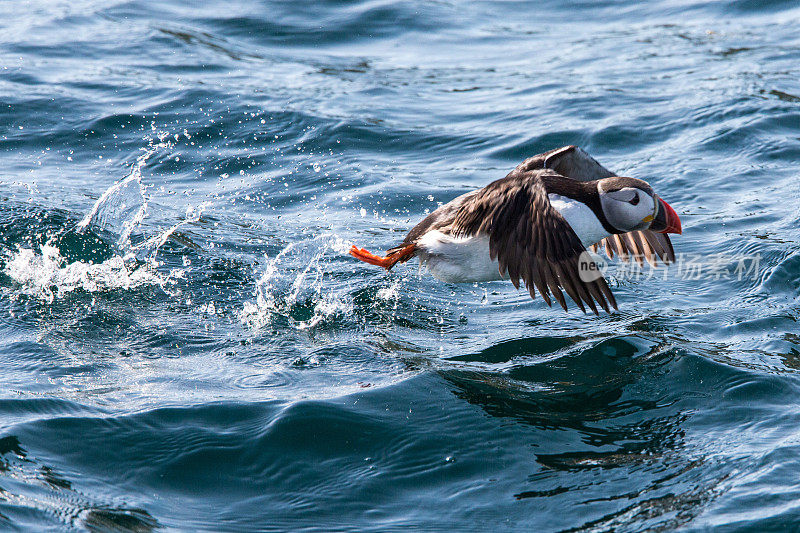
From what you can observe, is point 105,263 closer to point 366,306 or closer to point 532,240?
point 366,306

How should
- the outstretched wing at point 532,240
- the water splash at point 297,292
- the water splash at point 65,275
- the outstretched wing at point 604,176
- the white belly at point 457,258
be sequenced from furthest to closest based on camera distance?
1. the outstretched wing at point 604,176
2. the water splash at point 65,275
3. the water splash at point 297,292
4. the white belly at point 457,258
5. the outstretched wing at point 532,240

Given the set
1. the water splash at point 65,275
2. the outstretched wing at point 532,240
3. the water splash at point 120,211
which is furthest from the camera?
the water splash at point 120,211

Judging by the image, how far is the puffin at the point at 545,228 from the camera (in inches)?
189

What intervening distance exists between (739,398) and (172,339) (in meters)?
3.41

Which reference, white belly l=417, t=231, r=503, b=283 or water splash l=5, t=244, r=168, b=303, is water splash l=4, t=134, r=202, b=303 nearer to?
water splash l=5, t=244, r=168, b=303

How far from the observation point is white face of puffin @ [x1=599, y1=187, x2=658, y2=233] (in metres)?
5.48

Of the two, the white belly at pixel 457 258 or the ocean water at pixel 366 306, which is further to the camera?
the white belly at pixel 457 258

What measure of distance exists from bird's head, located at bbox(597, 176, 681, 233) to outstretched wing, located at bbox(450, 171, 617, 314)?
554 millimetres

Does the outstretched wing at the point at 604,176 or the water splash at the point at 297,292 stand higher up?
the outstretched wing at the point at 604,176

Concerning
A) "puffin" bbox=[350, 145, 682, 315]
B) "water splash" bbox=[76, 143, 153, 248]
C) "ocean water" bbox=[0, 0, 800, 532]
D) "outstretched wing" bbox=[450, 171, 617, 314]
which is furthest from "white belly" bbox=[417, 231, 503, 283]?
"water splash" bbox=[76, 143, 153, 248]

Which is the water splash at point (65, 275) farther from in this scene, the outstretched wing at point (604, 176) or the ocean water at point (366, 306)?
the outstretched wing at point (604, 176)

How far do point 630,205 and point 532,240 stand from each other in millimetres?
919

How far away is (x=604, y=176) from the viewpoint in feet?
21.4

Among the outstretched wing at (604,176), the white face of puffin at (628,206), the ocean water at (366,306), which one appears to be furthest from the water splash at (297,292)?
the white face of puffin at (628,206)
